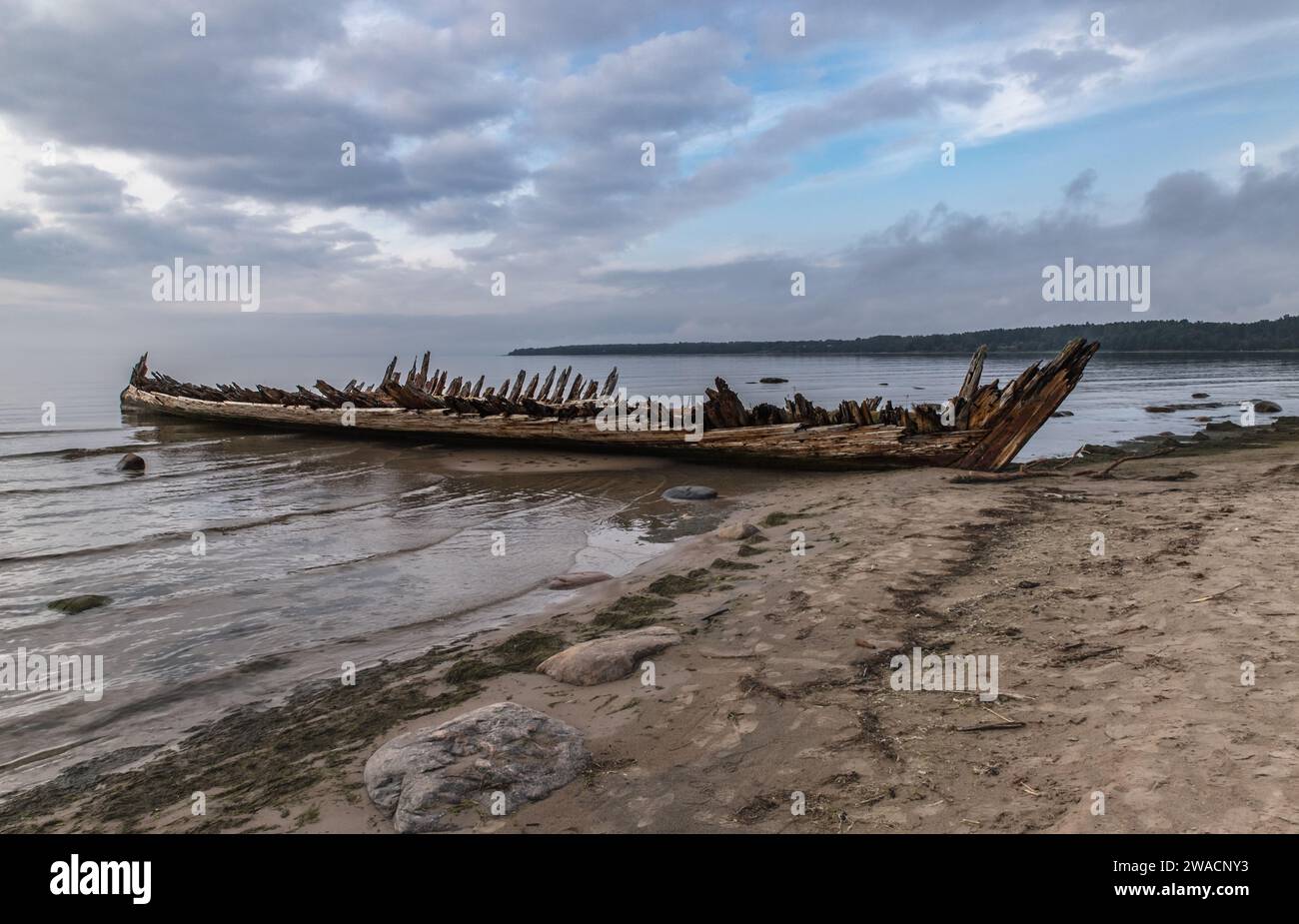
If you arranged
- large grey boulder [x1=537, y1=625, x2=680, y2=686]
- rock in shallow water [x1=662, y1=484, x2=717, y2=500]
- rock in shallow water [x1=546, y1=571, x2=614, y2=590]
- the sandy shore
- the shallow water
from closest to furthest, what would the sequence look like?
the sandy shore
large grey boulder [x1=537, y1=625, x2=680, y2=686]
the shallow water
rock in shallow water [x1=546, y1=571, x2=614, y2=590]
rock in shallow water [x1=662, y1=484, x2=717, y2=500]

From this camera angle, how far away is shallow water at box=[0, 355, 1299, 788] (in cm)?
555

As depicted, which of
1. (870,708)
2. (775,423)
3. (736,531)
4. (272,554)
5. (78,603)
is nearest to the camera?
(870,708)

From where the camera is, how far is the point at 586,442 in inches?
672

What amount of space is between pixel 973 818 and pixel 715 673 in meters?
2.17

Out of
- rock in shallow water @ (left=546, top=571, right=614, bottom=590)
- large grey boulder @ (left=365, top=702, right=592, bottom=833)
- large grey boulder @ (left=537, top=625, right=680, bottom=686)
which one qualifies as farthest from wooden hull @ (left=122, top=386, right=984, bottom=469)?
large grey boulder @ (left=365, top=702, right=592, bottom=833)

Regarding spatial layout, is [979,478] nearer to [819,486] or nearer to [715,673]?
[819,486]

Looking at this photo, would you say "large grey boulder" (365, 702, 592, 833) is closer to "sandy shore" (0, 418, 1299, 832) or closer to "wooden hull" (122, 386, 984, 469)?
"sandy shore" (0, 418, 1299, 832)

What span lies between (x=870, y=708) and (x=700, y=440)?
11.4 m

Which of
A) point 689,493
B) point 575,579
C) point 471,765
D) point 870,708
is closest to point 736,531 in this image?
point 575,579

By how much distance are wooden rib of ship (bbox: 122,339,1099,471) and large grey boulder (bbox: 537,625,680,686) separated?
29.8 feet

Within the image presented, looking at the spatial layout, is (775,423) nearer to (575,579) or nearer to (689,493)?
(689,493)

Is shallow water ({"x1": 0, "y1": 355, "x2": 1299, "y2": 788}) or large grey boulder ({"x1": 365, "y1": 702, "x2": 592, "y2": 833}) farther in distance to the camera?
shallow water ({"x1": 0, "y1": 355, "x2": 1299, "y2": 788})

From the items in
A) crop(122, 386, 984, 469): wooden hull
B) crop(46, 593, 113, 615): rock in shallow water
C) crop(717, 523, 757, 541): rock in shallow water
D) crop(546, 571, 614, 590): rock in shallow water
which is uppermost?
crop(122, 386, 984, 469): wooden hull

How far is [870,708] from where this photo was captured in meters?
3.94
